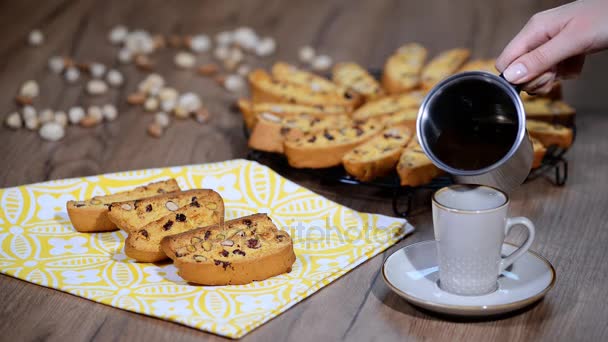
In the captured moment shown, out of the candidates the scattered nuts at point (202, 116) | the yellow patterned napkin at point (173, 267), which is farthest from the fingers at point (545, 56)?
the scattered nuts at point (202, 116)

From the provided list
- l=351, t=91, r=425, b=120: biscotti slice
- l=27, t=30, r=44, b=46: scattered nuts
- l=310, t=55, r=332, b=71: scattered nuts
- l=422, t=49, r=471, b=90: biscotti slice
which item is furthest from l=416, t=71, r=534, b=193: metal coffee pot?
l=27, t=30, r=44, b=46: scattered nuts

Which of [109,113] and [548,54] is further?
[109,113]

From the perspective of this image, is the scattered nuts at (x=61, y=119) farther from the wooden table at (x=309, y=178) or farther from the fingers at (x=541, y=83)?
the fingers at (x=541, y=83)

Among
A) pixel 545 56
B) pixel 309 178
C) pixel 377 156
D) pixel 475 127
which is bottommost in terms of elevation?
pixel 309 178

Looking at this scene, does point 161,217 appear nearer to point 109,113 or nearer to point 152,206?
point 152,206

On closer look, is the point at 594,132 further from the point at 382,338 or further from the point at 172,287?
the point at 172,287

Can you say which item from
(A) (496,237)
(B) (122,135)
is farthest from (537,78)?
(B) (122,135)

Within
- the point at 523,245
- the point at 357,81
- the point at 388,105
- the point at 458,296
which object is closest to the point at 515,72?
the point at 523,245
